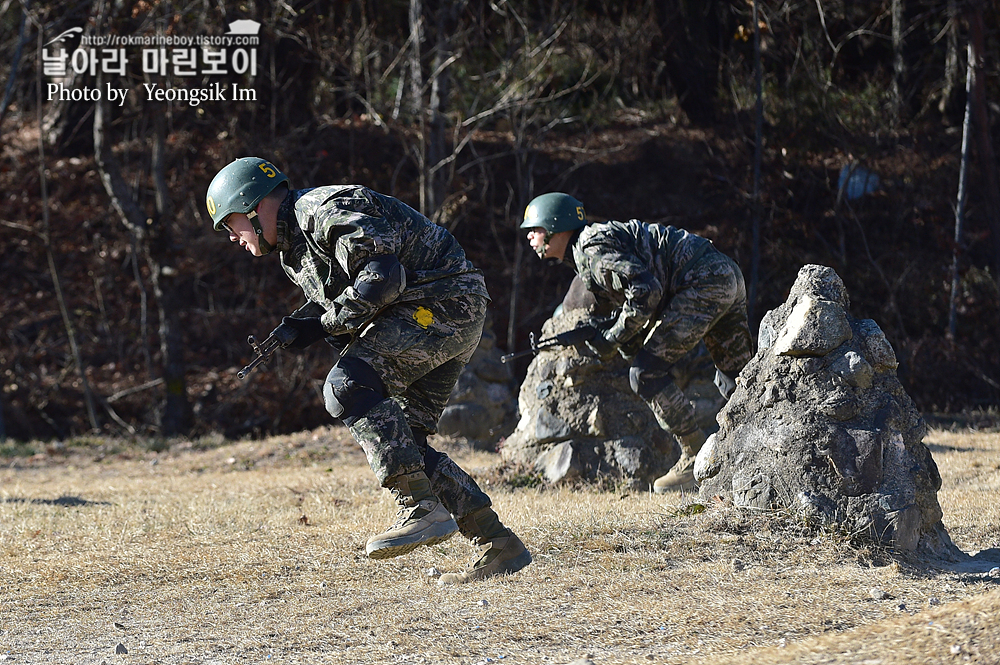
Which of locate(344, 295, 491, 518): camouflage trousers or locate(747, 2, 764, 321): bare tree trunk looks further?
locate(747, 2, 764, 321): bare tree trunk

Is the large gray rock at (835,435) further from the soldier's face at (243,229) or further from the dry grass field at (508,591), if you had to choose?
the soldier's face at (243,229)

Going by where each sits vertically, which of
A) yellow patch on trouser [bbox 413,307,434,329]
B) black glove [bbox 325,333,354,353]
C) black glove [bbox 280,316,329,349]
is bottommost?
black glove [bbox 325,333,354,353]

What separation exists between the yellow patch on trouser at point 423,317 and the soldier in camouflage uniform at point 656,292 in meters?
2.19

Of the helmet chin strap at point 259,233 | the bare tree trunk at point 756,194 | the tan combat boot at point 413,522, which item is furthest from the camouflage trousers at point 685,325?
the bare tree trunk at point 756,194

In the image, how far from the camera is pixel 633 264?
645 cm

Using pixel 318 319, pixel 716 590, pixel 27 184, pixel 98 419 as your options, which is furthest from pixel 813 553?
pixel 27 184

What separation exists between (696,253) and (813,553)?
8.70ft

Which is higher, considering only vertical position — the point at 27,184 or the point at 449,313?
the point at 27,184

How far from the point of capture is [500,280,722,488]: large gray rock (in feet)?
24.6

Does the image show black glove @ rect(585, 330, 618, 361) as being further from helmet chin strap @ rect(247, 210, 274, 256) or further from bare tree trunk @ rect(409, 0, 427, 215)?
bare tree trunk @ rect(409, 0, 427, 215)

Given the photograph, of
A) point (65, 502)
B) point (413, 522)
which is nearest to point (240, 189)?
point (413, 522)

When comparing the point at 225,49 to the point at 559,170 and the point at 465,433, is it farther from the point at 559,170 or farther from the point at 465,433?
the point at 465,433

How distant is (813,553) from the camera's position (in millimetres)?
4648

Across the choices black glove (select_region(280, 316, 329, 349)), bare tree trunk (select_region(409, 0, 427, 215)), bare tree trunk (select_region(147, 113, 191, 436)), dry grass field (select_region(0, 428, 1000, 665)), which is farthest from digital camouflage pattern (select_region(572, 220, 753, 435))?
bare tree trunk (select_region(147, 113, 191, 436))
